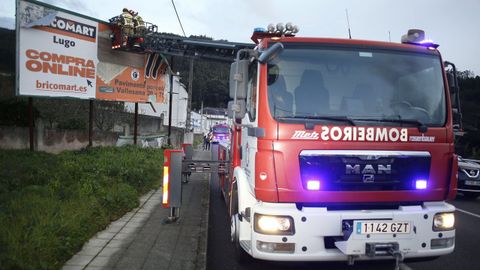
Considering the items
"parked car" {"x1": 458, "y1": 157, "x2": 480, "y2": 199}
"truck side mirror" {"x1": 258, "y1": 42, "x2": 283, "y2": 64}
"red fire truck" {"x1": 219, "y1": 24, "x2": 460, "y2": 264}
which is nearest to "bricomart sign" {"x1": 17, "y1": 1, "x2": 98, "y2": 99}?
"red fire truck" {"x1": 219, "y1": 24, "x2": 460, "y2": 264}

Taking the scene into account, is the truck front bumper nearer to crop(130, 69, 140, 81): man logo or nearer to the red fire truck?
the red fire truck

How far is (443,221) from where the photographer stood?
4398 millimetres

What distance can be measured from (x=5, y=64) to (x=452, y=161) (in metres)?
14.1

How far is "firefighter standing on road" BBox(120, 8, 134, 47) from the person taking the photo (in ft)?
43.2

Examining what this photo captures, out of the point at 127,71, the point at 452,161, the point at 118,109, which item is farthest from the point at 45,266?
the point at 118,109

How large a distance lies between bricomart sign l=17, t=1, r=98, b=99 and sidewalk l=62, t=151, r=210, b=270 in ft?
16.7

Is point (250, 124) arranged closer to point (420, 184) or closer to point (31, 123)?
point (420, 184)

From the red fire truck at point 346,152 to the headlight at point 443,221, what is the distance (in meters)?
0.01

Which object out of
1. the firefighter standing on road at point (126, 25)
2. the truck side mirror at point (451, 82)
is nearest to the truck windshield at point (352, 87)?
the truck side mirror at point (451, 82)

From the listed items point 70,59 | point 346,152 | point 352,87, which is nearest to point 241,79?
point 352,87

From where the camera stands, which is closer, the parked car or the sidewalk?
the sidewalk

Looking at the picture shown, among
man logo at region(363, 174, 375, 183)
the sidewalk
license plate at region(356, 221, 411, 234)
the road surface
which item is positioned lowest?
the road surface

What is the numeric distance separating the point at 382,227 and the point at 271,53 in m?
2.08

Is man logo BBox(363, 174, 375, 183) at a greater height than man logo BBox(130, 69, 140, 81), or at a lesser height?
lesser
